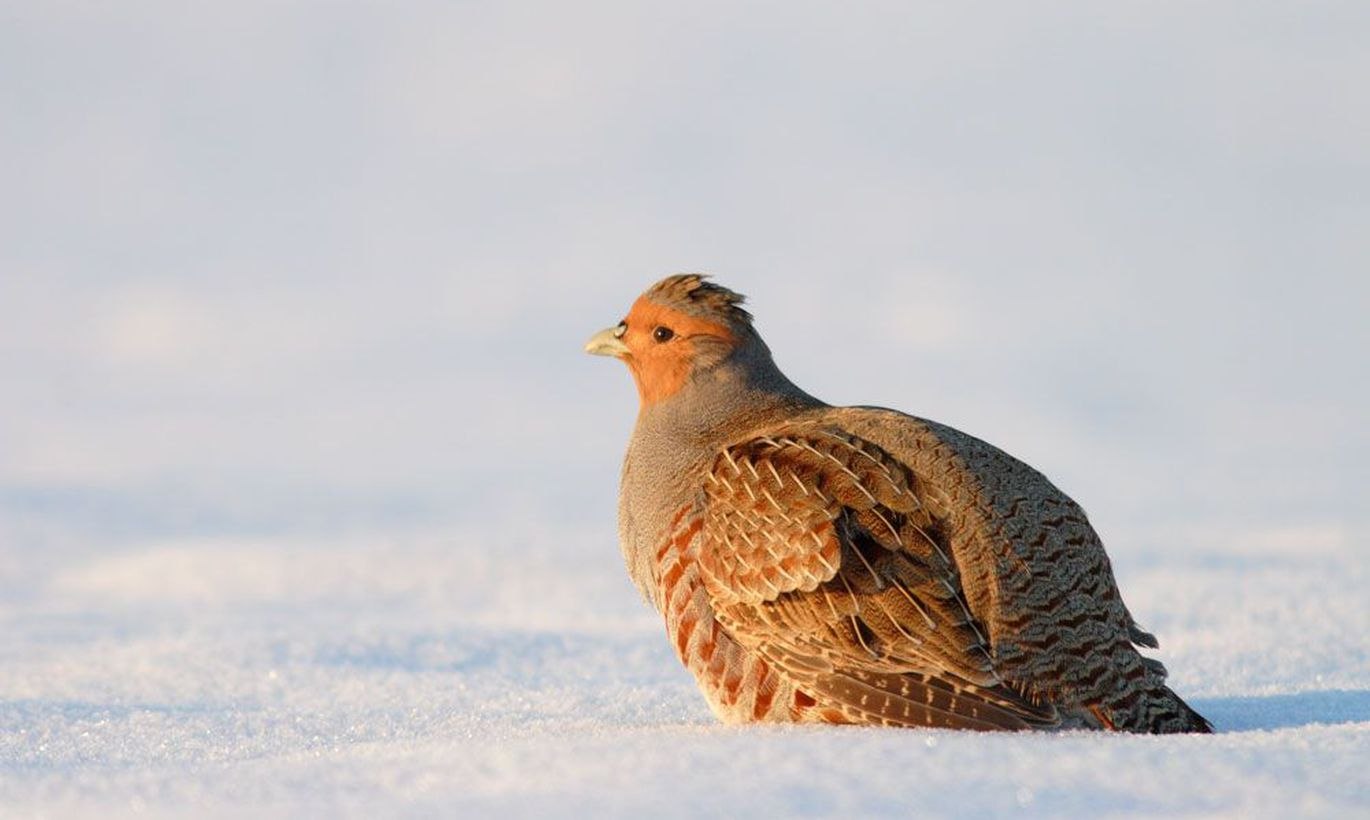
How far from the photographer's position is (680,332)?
4848 mm

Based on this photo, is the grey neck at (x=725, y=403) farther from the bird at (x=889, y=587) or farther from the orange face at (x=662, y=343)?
the bird at (x=889, y=587)

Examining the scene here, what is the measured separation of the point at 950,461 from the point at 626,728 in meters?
1.01

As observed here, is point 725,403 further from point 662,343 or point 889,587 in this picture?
point 889,587

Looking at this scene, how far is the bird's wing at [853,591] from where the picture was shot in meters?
3.83

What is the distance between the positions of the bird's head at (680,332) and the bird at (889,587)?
0.40 metres

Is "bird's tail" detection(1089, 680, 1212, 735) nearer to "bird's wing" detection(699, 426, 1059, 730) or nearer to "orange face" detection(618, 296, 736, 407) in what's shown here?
"bird's wing" detection(699, 426, 1059, 730)

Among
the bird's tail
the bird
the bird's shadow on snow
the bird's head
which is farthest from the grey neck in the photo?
A: the bird's shadow on snow

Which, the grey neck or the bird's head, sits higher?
the bird's head

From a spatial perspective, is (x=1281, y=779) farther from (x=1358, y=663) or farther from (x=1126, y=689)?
(x=1358, y=663)

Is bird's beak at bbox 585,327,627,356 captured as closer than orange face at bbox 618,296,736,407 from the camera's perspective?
No

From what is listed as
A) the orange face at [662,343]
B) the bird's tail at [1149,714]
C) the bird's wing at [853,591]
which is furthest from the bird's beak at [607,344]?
the bird's tail at [1149,714]

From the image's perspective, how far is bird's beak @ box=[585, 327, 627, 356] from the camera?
5023 millimetres

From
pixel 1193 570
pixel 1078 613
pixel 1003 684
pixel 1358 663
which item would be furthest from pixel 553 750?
pixel 1193 570

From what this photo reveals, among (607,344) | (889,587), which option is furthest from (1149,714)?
(607,344)
